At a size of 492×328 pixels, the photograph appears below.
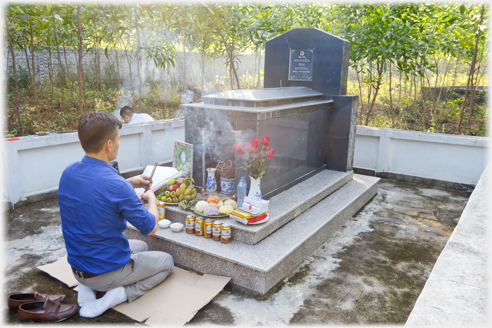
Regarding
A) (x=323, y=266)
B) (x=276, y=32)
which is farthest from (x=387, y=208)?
(x=276, y=32)

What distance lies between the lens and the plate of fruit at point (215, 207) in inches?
167

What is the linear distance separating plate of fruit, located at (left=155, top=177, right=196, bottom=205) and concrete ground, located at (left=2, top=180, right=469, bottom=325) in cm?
134

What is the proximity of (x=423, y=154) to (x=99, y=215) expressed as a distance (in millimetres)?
6400

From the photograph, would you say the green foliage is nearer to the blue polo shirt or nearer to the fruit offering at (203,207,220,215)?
the blue polo shirt

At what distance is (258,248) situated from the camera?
12.9 feet

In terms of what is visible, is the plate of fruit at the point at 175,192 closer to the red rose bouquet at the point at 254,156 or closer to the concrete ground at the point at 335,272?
the red rose bouquet at the point at 254,156

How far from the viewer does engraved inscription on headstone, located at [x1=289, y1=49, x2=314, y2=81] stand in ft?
21.1

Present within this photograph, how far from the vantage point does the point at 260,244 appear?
13.2 ft

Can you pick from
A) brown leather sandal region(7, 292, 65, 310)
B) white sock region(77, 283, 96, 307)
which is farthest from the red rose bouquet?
brown leather sandal region(7, 292, 65, 310)

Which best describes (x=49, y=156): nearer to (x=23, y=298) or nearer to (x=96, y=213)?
(x=23, y=298)

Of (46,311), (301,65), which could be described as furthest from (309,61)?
(46,311)

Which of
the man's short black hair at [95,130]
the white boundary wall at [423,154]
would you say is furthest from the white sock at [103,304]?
the white boundary wall at [423,154]


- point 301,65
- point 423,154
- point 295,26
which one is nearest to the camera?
point 301,65

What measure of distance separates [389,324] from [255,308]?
3.90 feet
